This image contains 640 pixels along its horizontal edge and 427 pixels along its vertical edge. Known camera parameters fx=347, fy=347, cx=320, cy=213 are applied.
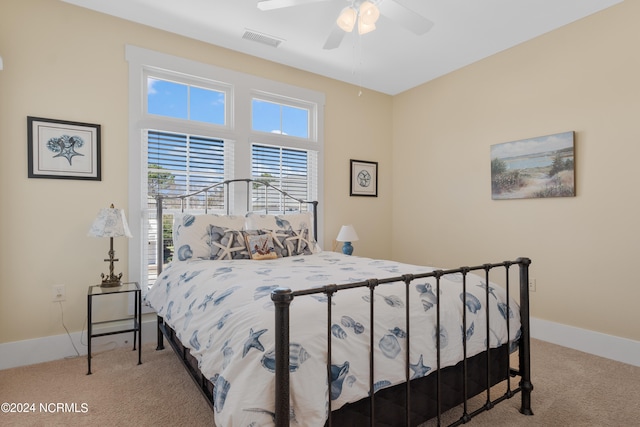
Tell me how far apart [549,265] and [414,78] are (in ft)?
8.15

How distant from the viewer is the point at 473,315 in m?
1.71

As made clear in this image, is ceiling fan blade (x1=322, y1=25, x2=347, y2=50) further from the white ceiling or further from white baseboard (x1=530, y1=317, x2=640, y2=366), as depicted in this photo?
white baseboard (x1=530, y1=317, x2=640, y2=366)

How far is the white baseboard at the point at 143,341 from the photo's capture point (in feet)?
8.30

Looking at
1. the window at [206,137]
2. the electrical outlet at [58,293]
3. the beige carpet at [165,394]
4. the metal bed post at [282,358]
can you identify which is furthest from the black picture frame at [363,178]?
the metal bed post at [282,358]

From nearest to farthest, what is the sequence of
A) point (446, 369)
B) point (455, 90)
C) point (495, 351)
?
point (446, 369) < point (495, 351) < point (455, 90)

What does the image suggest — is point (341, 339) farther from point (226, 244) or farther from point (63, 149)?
point (63, 149)

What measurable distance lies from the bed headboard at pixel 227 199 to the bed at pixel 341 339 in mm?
794

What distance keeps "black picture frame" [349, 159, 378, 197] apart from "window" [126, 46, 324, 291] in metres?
0.50

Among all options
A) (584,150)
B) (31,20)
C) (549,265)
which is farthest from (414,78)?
(31,20)

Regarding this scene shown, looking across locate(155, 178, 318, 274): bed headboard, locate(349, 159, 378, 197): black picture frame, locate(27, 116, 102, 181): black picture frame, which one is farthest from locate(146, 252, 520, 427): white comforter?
locate(349, 159, 378, 197): black picture frame

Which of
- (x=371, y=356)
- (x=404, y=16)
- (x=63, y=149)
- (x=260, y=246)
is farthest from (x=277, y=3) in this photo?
(x=371, y=356)

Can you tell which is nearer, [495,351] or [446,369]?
[446,369]

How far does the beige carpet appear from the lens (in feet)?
6.06

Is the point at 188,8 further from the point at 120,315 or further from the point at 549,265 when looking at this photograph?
the point at 549,265
